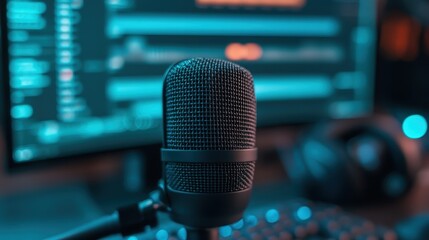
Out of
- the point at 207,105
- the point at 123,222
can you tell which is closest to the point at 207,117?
the point at 207,105

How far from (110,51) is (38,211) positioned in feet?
0.76

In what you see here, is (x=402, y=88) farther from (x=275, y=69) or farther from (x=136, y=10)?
(x=136, y=10)

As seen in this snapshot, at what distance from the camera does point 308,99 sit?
0.81 m

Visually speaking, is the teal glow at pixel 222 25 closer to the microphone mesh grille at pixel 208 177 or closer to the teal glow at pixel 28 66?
the teal glow at pixel 28 66

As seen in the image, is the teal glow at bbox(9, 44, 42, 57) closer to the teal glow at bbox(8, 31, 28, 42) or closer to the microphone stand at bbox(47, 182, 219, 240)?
the teal glow at bbox(8, 31, 28, 42)

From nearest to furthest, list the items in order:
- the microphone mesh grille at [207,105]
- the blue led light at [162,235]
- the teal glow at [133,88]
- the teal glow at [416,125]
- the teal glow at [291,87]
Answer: the microphone mesh grille at [207,105], the blue led light at [162,235], the teal glow at [133,88], the teal glow at [291,87], the teal glow at [416,125]

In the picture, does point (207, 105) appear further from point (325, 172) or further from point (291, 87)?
point (291, 87)

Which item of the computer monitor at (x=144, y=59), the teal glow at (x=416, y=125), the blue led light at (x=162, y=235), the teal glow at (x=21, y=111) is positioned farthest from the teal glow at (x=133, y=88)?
the teal glow at (x=416, y=125)

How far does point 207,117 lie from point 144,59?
0.34 m

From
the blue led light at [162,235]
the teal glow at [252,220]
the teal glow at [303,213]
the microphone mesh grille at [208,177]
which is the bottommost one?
the teal glow at [303,213]

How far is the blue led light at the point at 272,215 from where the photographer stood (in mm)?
549

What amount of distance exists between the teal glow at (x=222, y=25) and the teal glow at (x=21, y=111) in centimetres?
14

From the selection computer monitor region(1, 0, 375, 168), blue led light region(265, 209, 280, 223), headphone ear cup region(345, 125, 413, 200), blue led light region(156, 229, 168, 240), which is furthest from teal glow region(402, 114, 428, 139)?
blue led light region(156, 229, 168, 240)

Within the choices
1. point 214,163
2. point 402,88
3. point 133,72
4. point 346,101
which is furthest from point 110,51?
point 402,88
